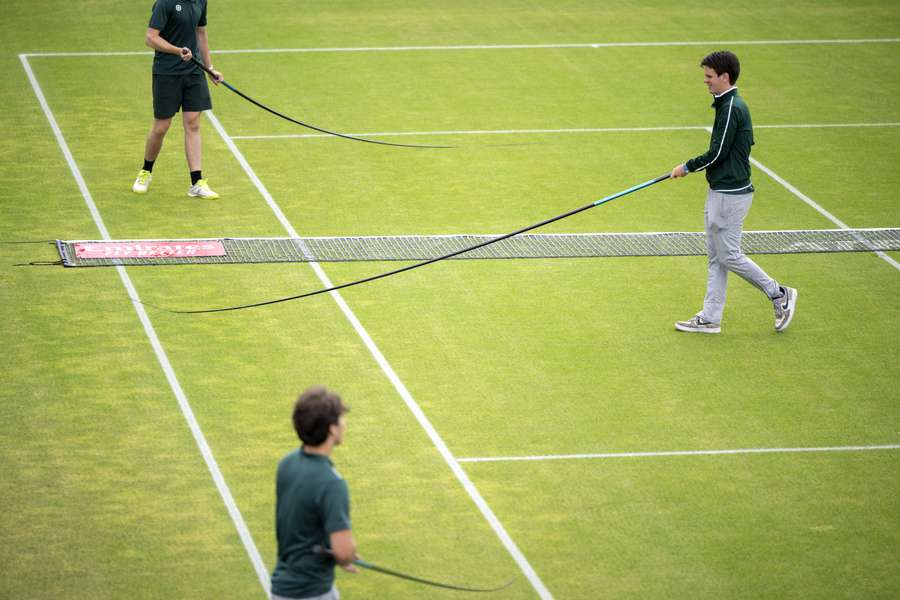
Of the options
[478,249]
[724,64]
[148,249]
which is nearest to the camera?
[724,64]

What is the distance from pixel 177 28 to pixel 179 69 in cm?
39

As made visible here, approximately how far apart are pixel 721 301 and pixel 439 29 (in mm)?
11210

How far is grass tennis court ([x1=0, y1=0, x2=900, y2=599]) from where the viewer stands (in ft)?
24.6

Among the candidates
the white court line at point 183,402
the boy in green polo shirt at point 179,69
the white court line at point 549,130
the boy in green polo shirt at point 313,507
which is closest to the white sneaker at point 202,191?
the boy in green polo shirt at point 179,69

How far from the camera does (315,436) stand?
5.46 metres

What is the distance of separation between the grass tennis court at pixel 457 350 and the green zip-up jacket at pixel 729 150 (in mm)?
1253

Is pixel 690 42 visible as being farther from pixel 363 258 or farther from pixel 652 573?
pixel 652 573

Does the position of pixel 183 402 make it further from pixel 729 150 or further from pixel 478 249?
pixel 729 150

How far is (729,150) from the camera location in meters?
10.2

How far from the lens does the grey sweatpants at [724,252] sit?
10289 mm

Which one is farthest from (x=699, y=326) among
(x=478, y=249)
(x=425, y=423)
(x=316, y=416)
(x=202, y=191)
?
(x=316, y=416)

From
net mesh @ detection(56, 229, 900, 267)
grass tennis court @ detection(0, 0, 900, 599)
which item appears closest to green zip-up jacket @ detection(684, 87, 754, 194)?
grass tennis court @ detection(0, 0, 900, 599)

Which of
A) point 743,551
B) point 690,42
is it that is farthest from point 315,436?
point 690,42

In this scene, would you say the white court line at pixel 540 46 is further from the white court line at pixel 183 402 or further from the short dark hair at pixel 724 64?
the short dark hair at pixel 724 64
